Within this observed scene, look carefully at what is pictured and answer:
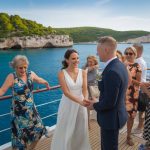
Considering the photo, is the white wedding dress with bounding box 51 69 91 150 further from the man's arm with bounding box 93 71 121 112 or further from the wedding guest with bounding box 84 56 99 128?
the wedding guest with bounding box 84 56 99 128

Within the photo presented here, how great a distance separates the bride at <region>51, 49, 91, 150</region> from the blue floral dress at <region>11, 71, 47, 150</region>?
332mm

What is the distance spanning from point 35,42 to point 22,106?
9207 centimetres

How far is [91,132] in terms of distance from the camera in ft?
16.0

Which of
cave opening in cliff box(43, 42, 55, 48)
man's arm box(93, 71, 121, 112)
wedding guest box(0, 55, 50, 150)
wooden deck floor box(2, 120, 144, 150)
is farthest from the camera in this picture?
cave opening in cliff box(43, 42, 55, 48)

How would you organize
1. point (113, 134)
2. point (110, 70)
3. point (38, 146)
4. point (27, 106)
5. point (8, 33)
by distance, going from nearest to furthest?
point (110, 70) < point (113, 134) < point (27, 106) < point (38, 146) < point (8, 33)

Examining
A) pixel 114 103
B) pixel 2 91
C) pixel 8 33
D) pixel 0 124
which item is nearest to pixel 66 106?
pixel 2 91

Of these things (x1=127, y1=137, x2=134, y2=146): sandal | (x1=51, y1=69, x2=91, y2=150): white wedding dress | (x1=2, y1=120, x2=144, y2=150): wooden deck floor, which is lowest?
(x1=2, y1=120, x2=144, y2=150): wooden deck floor

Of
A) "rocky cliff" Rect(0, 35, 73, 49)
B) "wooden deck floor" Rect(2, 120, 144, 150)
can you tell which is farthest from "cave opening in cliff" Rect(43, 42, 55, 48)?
"wooden deck floor" Rect(2, 120, 144, 150)

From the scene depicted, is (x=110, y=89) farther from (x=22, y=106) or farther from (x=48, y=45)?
(x=48, y=45)

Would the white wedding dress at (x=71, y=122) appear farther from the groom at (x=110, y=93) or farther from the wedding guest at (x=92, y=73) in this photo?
the wedding guest at (x=92, y=73)

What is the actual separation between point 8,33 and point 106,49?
→ 93388 millimetres

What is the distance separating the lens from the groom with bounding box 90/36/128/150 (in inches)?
102

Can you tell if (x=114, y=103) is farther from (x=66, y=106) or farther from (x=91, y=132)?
(x=91, y=132)

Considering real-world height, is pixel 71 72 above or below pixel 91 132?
above
